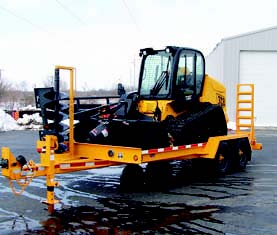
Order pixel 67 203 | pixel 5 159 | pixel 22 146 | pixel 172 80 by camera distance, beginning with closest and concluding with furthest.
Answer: pixel 5 159 → pixel 67 203 → pixel 172 80 → pixel 22 146

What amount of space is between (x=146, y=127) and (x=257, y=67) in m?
21.0

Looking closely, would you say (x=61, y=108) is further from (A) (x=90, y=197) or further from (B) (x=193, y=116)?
(B) (x=193, y=116)

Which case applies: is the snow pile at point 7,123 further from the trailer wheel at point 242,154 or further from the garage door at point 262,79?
the trailer wheel at point 242,154

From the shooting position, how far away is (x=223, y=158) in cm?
1137

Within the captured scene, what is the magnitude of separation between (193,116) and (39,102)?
3701 millimetres

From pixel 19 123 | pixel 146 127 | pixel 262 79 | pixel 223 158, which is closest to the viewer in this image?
pixel 146 127

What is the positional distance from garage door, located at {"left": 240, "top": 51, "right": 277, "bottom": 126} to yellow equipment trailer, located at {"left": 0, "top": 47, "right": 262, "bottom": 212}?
16.8 m

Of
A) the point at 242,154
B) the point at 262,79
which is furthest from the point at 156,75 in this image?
the point at 262,79

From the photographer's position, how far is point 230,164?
11680mm

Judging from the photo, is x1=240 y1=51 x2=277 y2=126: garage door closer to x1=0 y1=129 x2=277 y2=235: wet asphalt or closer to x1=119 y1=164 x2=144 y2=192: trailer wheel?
x1=0 y1=129 x2=277 y2=235: wet asphalt

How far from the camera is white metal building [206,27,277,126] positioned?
28656mm

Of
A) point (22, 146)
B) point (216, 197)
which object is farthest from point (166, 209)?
point (22, 146)

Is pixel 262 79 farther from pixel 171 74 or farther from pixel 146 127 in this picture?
pixel 146 127

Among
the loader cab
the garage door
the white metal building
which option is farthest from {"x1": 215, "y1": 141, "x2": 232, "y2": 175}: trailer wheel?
the garage door
